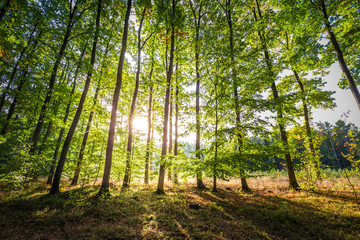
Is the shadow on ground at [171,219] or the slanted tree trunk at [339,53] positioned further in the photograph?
the slanted tree trunk at [339,53]

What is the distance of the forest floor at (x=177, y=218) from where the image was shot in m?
4.49

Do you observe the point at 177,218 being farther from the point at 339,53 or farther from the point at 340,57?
the point at 339,53

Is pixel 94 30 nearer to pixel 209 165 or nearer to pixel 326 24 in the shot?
pixel 209 165

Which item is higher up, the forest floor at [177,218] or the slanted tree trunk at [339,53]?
the slanted tree trunk at [339,53]

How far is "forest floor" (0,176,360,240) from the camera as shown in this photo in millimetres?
4488

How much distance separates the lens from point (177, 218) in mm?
5562

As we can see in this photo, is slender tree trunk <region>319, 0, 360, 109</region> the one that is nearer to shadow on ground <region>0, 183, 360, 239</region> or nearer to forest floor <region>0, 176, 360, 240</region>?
forest floor <region>0, 176, 360, 240</region>

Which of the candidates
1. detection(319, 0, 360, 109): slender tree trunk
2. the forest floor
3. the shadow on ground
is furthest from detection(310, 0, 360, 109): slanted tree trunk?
the shadow on ground

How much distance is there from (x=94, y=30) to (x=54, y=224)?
11400 mm

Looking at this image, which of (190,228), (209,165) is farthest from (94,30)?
(190,228)

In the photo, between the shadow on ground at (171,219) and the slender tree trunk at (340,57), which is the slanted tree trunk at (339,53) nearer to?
the slender tree trunk at (340,57)

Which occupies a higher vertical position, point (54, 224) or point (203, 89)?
point (203, 89)

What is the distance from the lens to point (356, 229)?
4.75m

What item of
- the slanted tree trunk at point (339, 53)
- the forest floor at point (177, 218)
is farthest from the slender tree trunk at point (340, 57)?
the forest floor at point (177, 218)
